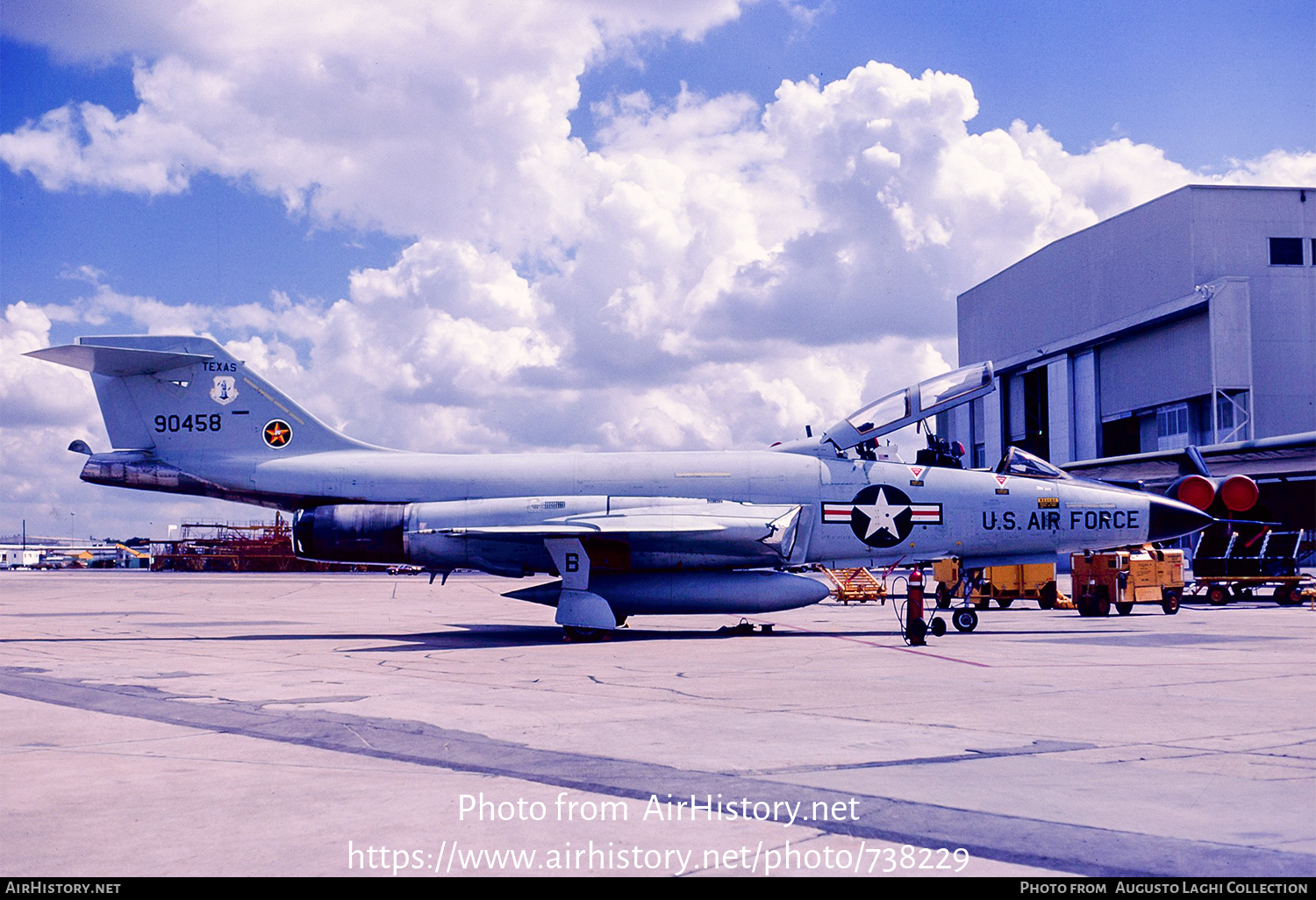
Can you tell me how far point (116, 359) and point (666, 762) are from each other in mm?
14679

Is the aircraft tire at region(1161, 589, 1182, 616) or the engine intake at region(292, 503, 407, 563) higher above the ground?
the engine intake at region(292, 503, 407, 563)

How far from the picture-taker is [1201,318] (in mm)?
52625

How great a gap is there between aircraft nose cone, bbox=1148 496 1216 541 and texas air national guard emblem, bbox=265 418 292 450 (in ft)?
48.8

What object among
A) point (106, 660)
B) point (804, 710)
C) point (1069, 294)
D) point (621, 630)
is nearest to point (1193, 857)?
point (804, 710)

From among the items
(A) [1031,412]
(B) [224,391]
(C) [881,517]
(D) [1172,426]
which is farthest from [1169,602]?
(A) [1031,412]

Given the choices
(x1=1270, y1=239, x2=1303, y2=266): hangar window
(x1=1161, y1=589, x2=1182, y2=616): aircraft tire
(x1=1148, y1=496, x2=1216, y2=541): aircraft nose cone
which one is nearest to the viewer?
(x1=1148, y1=496, x2=1216, y2=541): aircraft nose cone

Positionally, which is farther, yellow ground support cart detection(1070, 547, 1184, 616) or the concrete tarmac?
yellow ground support cart detection(1070, 547, 1184, 616)

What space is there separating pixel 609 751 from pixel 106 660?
9201 mm

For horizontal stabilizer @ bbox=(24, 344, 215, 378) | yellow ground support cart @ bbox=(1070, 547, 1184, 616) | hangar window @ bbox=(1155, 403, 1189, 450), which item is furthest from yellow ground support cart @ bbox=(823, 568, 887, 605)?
hangar window @ bbox=(1155, 403, 1189, 450)

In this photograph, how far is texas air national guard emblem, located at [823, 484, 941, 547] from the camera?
17.2 m

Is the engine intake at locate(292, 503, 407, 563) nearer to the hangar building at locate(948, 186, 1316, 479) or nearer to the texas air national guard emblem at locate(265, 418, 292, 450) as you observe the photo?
the texas air national guard emblem at locate(265, 418, 292, 450)

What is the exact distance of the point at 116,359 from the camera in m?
17.2

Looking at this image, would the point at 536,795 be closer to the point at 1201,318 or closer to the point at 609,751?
the point at 609,751

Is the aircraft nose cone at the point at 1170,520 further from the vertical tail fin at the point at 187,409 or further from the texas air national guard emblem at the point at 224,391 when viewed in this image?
the texas air national guard emblem at the point at 224,391
